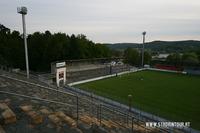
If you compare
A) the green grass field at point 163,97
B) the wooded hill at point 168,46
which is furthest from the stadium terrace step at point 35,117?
the wooded hill at point 168,46

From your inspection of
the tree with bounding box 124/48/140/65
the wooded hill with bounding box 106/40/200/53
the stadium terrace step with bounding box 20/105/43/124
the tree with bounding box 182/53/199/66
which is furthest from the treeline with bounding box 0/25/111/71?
the wooded hill with bounding box 106/40/200/53

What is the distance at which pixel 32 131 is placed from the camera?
4.84m

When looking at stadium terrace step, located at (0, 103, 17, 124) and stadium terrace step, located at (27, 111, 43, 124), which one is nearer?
stadium terrace step, located at (0, 103, 17, 124)

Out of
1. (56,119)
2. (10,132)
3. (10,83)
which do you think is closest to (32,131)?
(10,132)

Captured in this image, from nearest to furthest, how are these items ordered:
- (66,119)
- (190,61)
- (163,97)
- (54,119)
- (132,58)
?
(54,119)
(66,119)
(163,97)
(190,61)
(132,58)

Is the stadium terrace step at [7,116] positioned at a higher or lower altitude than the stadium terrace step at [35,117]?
higher

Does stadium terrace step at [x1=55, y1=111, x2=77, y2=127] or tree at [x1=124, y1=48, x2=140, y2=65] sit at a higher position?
stadium terrace step at [x1=55, y1=111, x2=77, y2=127]

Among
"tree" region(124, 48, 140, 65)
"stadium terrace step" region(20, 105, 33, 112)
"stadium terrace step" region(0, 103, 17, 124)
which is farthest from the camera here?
"tree" region(124, 48, 140, 65)

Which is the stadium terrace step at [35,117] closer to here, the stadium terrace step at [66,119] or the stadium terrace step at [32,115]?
the stadium terrace step at [32,115]

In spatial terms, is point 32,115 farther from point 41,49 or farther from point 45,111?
point 41,49

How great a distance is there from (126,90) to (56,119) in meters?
22.0

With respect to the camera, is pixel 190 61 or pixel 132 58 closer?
pixel 190 61

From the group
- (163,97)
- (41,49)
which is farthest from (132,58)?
(163,97)

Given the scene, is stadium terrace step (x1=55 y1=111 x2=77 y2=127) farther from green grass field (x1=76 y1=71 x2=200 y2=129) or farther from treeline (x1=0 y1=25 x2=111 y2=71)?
treeline (x1=0 y1=25 x2=111 y2=71)
